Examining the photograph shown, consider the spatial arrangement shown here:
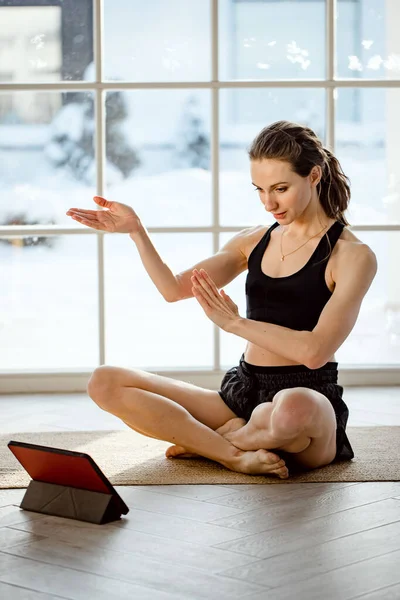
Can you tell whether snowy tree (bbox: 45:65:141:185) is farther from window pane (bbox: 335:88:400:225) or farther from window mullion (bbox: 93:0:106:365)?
window pane (bbox: 335:88:400:225)

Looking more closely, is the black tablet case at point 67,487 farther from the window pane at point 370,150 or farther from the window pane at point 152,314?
the window pane at point 370,150

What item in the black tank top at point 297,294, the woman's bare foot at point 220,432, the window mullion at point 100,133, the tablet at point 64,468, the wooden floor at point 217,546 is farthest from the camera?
the window mullion at point 100,133

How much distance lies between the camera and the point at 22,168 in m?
4.50

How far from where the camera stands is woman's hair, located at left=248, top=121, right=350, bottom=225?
286 centimetres

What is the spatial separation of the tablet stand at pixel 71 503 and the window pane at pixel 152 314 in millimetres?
1952

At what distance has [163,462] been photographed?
3072 mm

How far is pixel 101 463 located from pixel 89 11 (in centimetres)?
222

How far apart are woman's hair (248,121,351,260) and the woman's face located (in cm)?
2

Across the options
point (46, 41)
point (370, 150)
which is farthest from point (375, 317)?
point (46, 41)

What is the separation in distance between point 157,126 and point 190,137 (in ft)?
0.49

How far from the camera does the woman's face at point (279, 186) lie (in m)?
2.85

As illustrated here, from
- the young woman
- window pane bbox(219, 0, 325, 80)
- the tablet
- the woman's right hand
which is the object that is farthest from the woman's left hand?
window pane bbox(219, 0, 325, 80)

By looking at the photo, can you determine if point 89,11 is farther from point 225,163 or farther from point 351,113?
point 351,113

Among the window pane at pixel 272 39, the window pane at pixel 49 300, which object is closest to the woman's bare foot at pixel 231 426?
the window pane at pixel 49 300
